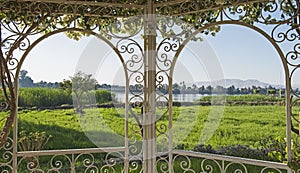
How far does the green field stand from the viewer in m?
3.38

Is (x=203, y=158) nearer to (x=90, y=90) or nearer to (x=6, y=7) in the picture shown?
(x=90, y=90)

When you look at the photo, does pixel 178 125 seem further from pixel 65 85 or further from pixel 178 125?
pixel 65 85

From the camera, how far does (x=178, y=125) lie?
352 cm

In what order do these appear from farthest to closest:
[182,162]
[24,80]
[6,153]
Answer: [24,80], [182,162], [6,153]

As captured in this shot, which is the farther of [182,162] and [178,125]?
[178,125]

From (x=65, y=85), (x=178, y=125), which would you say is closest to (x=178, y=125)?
(x=178, y=125)

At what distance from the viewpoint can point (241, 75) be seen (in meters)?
3.37

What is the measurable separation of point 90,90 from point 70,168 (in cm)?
85

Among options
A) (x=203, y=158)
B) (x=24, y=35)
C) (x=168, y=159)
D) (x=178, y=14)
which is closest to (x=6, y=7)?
(x=24, y=35)

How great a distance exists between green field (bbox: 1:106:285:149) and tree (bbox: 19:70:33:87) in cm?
30

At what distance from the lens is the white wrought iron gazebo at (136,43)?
10.1 feet

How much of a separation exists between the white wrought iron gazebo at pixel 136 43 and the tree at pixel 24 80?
312 mm

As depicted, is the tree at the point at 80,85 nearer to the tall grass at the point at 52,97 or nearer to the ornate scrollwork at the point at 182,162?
the tall grass at the point at 52,97

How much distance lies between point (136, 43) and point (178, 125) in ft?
3.11
